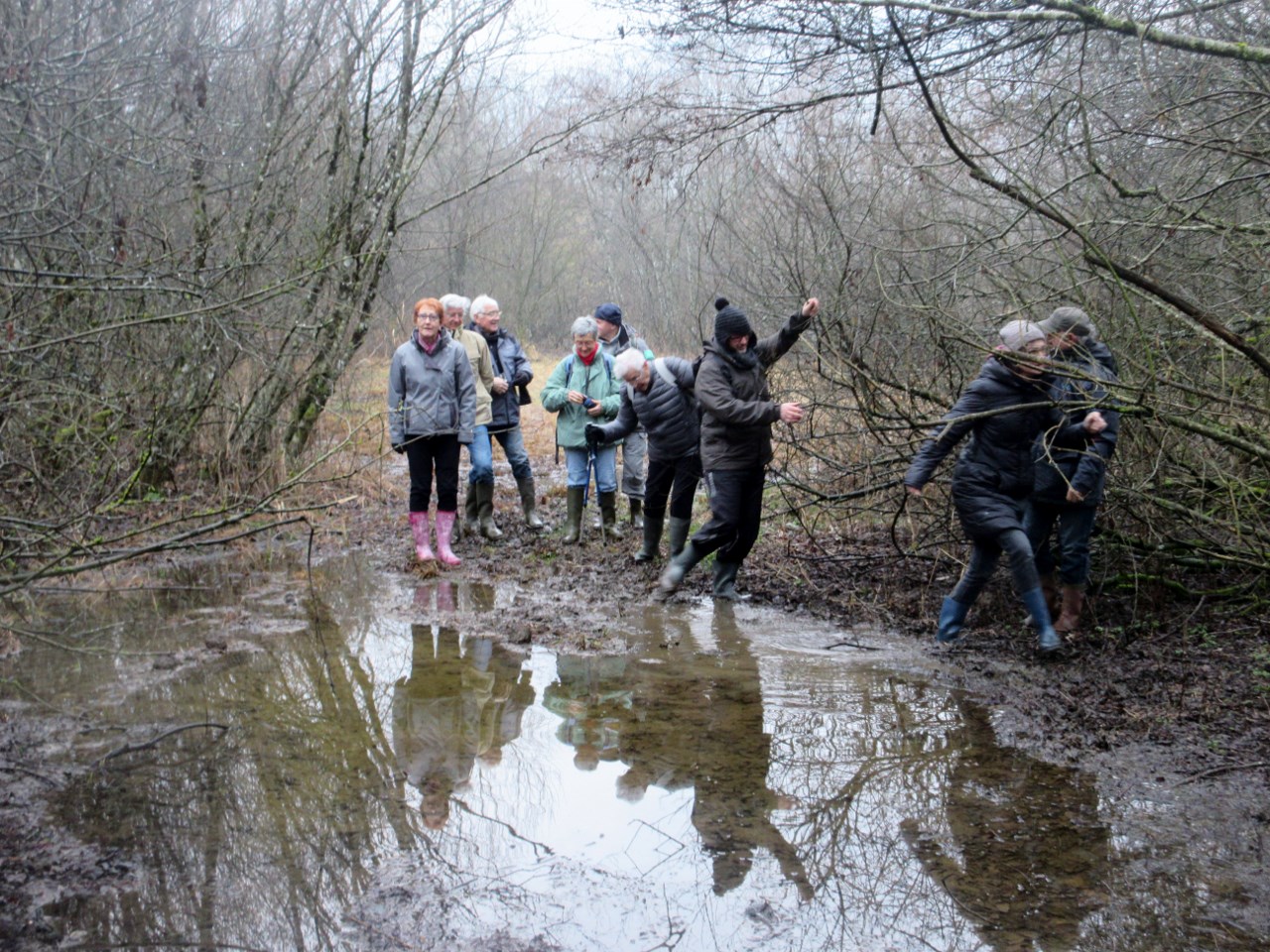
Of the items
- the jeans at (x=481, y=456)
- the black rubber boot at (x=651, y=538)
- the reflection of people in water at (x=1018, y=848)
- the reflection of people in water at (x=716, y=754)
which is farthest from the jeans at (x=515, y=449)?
the reflection of people in water at (x=1018, y=848)

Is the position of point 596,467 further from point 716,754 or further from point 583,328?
point 716,754

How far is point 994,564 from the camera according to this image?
595cm

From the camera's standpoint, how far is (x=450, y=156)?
52.3ft

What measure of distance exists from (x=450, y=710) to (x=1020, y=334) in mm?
3459

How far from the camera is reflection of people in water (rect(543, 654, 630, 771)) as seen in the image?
476 centimetres

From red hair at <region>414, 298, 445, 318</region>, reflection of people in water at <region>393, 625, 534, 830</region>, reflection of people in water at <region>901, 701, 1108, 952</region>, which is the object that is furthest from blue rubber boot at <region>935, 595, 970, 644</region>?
red hair at <region>414, 298, 445, 318</region>

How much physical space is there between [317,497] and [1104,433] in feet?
22.6

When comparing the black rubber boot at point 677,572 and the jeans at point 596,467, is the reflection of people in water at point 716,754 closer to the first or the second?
the black rubber boot at point 677,572

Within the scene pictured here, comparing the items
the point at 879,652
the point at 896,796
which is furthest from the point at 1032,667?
the point at 896,796

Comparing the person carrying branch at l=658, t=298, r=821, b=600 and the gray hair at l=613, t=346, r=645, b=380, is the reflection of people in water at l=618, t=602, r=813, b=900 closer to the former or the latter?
the person carrying branch at l=658, t=298, r=821, b=600

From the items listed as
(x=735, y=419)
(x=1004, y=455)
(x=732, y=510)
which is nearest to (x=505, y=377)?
(x=732, y=510)

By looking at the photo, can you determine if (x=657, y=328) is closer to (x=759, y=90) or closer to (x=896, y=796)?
(x=759, y=90)

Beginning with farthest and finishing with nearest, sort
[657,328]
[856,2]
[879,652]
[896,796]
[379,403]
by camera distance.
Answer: [657,328]
[379,403]
[879,652]
[856,2]
[896,796]

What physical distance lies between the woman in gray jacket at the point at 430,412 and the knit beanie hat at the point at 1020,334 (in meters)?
4.10
